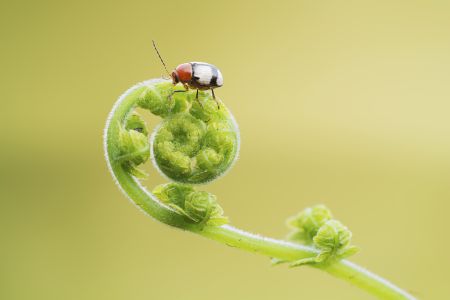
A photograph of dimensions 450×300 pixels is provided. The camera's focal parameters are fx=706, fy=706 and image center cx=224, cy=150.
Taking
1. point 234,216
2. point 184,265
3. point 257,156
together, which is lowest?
point 184,265

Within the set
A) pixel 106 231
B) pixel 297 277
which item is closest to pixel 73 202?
pixel 106 231

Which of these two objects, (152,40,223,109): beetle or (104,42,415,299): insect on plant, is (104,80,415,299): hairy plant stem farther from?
(152,40,223,109): beetle

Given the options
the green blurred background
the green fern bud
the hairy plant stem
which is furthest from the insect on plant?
the green blurred background

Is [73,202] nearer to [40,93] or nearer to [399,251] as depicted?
[40,93]

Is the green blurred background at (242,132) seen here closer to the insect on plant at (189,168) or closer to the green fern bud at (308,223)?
the green fern bud at (308,223)

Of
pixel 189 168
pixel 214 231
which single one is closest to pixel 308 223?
pixel 214 231

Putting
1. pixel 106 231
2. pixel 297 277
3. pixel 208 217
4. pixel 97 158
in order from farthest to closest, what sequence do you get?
1. pixel 97 158
2. pixel 106 231
3. pixel 297 277
4. pixel 208 217

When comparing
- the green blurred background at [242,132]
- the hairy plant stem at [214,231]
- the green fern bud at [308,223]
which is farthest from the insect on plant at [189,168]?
the green blurred background at [242,132]
